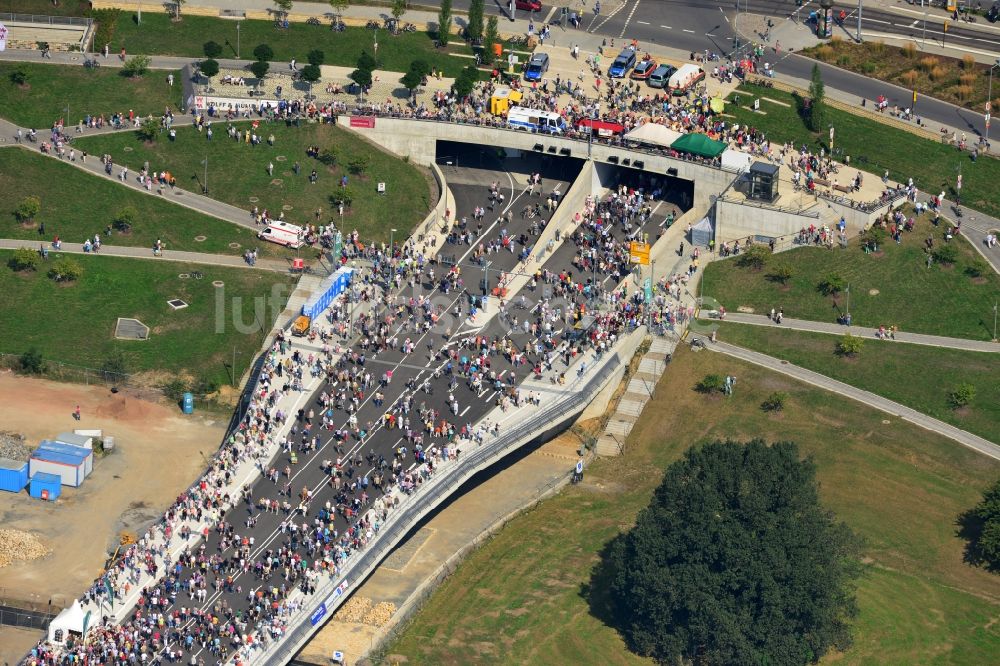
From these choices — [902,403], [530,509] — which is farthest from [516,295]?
[902,403]

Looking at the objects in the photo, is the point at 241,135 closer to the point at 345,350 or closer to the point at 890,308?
the point at 345,350

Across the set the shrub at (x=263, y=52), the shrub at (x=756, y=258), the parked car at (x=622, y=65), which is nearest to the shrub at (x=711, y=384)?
the shrub at (x=756, y=258)

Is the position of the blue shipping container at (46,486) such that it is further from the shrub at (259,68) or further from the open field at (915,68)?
the open field at (915,68)

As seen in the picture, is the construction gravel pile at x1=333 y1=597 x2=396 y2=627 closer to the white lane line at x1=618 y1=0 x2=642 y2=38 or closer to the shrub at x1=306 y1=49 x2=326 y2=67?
the shrub at x1=306 y1=49 x2=326 y2=67

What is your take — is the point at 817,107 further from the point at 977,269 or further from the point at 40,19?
the point at 40,19

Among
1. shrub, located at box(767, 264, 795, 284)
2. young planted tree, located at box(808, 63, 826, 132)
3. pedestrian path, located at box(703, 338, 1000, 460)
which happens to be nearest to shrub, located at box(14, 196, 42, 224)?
pedestrian path, located at box(703, 338, 1000, 460)

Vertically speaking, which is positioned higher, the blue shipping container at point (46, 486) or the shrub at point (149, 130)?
the shrub at point (149, 130)

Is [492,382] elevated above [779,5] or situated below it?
below
